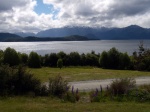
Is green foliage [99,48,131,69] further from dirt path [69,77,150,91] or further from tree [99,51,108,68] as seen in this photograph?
dirt path [69,77,150,91]

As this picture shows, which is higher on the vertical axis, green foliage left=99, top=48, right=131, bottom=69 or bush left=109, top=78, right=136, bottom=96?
bush left=109, top=78, right=136, bottom=96

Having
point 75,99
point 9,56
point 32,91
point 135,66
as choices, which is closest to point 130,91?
point 75,99

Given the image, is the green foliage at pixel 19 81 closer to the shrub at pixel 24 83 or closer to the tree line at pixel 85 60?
the shrub at pixel 24 83

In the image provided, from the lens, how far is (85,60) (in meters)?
79.4

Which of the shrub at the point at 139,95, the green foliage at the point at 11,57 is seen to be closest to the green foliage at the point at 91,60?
the green foliage at the point at 11,57

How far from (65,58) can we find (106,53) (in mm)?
12724

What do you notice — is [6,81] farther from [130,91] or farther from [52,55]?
[52,55]

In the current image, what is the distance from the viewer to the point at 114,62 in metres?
71.4

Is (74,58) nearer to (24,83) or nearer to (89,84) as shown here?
(89,84)

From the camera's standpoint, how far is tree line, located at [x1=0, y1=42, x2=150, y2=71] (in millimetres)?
61031

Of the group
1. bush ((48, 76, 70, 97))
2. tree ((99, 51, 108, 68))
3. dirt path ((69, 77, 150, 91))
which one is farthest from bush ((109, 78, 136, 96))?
tree ((99, 51, 108, 68))

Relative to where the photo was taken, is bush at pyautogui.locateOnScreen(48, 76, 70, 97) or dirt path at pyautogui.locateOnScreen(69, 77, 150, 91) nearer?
bush at pyautogui.locateOnScreen(48, 76, 70, 97)

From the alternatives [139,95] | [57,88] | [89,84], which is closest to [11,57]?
[89,84]

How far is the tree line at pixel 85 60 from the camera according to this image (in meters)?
61.0
